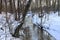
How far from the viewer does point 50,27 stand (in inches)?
304

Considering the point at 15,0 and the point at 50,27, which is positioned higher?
the point at 15,0

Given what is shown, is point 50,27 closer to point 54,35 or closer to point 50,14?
point 54,35

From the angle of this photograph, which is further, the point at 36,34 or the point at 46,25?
the point at 46,25

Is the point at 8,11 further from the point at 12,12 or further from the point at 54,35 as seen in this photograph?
the point at 54,35

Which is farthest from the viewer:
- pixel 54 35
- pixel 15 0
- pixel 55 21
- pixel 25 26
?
pixel 15 0

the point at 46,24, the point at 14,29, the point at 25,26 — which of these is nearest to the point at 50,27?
the point at 46,24

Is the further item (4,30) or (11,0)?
(11,0)

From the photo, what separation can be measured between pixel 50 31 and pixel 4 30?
1.40 m

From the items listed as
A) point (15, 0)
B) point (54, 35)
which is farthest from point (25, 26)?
point (15, 0)

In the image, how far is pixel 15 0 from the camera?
9.31 meters

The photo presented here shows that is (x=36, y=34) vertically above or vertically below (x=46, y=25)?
below

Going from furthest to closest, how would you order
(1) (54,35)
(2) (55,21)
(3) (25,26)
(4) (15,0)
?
(4) (15,0), (2) (55,21), (3) (25,26), (1) (54,35)

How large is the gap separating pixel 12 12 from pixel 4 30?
1.72 meters

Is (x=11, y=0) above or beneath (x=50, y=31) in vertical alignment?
above
